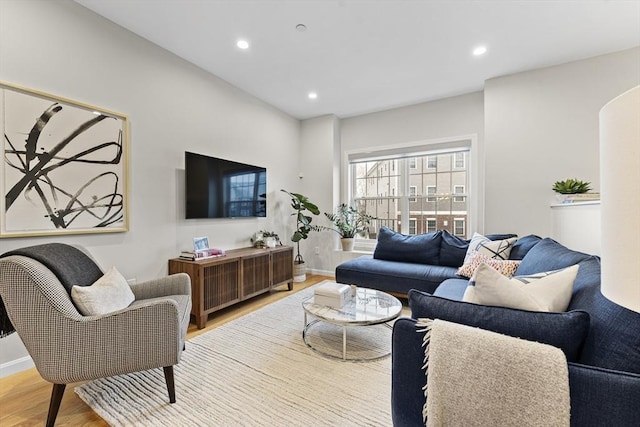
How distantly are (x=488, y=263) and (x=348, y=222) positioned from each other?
2.38 metres

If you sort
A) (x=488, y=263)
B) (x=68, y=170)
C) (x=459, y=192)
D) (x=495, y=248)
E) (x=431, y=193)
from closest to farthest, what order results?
(x=68, y=170) → (x=488, y=263) → (x=495, y=248) → (x=459, y=192) → (x=431, y=193)

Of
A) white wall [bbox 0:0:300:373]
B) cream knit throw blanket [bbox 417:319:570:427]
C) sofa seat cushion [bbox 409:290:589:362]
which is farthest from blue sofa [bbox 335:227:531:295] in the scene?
cream knit throw blanket [bbox 417:319:570:427]

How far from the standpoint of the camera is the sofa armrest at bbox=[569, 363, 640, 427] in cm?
72

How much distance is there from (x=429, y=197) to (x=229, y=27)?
3.50 m

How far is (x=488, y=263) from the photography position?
250 cm

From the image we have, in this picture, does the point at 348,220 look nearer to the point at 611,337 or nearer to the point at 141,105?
the point at 141,105

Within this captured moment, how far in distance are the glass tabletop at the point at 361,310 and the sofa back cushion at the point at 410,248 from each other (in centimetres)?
115

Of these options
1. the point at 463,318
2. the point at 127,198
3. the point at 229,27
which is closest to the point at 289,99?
the point at 229,27

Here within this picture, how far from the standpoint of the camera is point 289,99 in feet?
13.4

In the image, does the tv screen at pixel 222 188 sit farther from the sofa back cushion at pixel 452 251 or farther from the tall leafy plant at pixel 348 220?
the sofa back cushion at pixel 452 251

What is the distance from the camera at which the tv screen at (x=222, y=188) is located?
3.02 m

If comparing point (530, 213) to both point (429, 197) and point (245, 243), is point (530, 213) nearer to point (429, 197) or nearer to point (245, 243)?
point (429, 197)

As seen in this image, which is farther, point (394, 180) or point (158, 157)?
point (394, 180)

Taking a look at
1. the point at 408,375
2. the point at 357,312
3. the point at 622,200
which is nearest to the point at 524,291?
the point at 408,375
